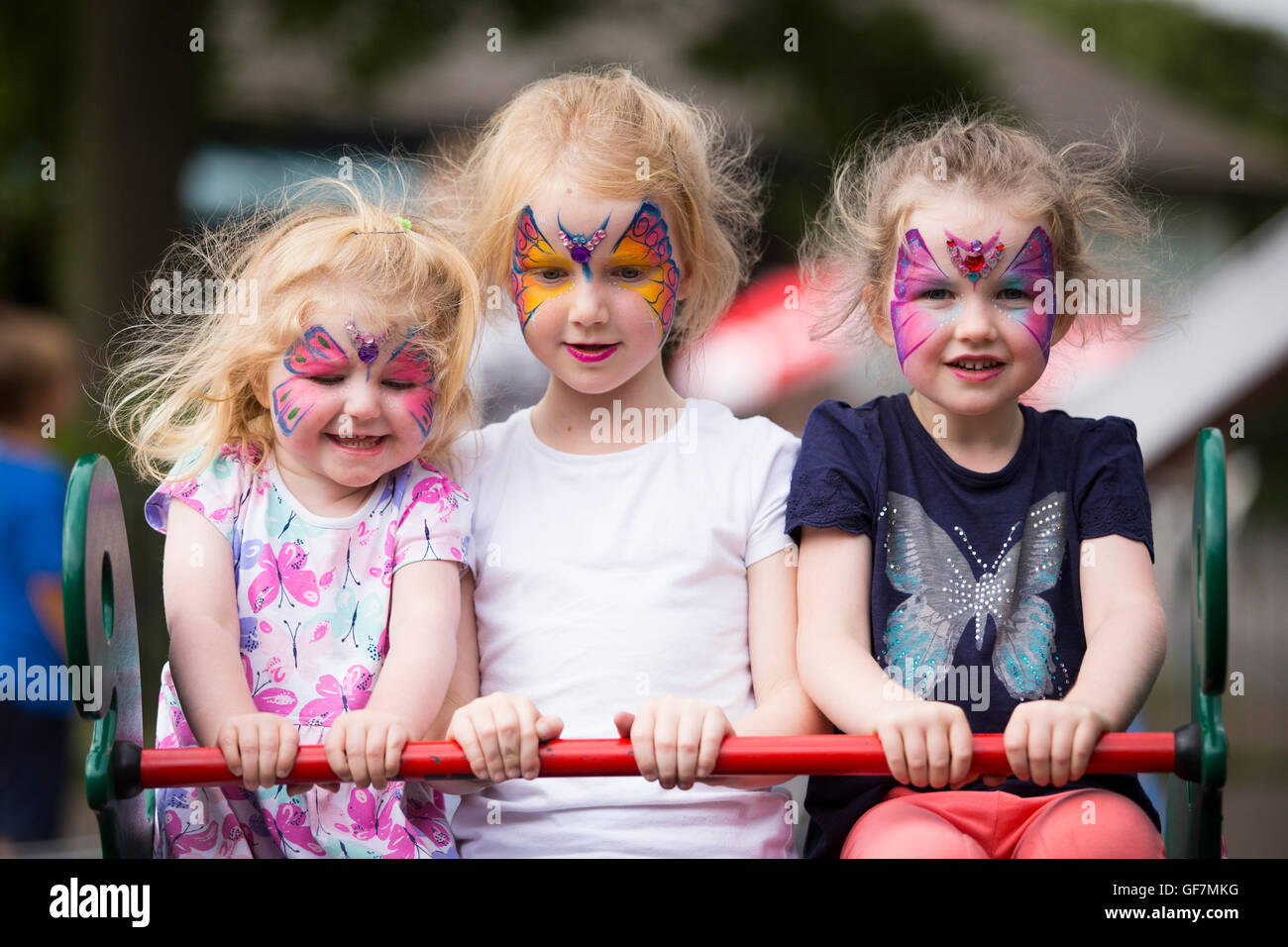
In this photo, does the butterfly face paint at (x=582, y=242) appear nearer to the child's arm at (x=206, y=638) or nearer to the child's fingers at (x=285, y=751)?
the child's arm at (x=206, y=638)

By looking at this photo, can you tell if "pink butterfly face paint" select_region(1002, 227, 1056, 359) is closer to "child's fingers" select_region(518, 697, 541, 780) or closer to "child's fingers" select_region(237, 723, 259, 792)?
"child's fingers" select_region(518, 697, 541, 780)

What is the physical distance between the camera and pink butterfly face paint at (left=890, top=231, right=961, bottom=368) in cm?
245

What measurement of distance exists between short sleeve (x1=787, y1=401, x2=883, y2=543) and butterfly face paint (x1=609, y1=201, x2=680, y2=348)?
0.34 meters

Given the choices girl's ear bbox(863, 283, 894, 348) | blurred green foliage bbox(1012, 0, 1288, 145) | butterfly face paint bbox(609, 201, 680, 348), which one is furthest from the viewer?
blurred green foliage bbox(1012, 0, 1288, 145)

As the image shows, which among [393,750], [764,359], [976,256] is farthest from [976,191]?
[764,359]

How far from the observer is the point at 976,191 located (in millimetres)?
2496

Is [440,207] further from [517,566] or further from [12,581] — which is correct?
[12,581]

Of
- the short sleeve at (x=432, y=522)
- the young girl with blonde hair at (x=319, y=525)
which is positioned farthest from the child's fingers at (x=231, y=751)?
the short sleeve at (x=432, y=522)

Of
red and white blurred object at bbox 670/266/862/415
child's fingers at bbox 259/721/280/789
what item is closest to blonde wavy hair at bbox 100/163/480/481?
child's fingers at bbox 259/721/280/789

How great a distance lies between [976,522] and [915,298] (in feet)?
1.33

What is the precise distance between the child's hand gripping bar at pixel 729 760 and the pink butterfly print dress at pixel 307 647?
34 centimetres

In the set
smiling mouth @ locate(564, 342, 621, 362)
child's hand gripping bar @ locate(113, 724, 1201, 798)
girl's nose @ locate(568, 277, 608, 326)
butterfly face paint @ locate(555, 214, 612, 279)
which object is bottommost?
child's hand gripping bar @ locate(113, 724, 1201, 798)

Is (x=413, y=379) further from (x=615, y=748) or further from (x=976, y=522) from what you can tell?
(x=976, y=522)
